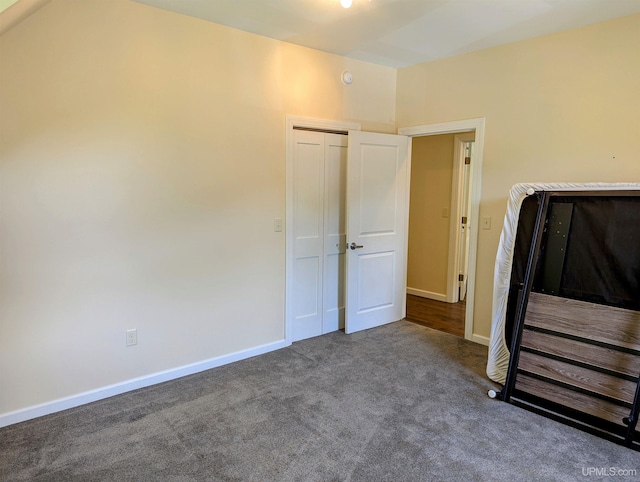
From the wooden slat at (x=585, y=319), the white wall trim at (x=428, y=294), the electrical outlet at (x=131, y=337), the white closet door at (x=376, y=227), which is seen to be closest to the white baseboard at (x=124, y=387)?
the electrical outlet at (x=131, y=337)

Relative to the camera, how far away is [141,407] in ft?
8.59

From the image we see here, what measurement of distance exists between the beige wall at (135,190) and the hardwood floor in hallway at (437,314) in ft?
5.86

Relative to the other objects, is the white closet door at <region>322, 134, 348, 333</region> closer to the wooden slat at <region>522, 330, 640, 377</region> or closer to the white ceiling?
the white ceiling

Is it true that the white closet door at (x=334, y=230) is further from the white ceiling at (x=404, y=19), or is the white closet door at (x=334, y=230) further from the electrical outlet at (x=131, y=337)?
the electrical outlet at (x=131, y=337)

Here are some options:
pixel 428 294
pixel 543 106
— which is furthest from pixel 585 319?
pixel 428 294

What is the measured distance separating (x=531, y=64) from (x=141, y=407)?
3.94m

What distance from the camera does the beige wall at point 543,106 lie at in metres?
2.80

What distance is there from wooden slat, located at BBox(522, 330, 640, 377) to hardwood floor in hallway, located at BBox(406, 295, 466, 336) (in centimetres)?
137

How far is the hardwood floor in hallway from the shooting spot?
426 centimetres

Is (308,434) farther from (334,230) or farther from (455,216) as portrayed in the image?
(455,216)

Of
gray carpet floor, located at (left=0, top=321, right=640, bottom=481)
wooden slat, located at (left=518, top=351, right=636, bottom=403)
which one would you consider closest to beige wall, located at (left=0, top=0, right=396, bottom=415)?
gray carpet floor, located at (left=0, top=321, right=640, bottom=481)

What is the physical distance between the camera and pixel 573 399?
8.14 ft

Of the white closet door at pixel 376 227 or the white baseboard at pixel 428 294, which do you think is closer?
the white closet door at pixel 376 227

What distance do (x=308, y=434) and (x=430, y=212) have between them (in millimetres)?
3695
